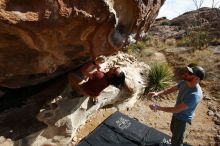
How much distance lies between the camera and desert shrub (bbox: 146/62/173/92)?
1051cm

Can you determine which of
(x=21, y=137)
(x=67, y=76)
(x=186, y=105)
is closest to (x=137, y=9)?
(x=186, y=105)

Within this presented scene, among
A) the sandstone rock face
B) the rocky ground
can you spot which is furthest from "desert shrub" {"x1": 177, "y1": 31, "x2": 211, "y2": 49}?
the sandstone rock face

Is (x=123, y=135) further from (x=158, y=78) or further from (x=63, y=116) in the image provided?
(x=158, y=78)

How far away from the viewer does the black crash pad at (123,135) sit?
6.70 meters

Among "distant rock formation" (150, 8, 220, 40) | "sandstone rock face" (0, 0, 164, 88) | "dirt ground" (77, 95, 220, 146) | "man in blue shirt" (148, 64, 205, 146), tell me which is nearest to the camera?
"sandstone rock face" (0, 0, 164, 88)

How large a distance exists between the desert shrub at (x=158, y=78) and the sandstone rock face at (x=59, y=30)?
18.5 feet

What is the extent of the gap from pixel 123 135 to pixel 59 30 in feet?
12.2

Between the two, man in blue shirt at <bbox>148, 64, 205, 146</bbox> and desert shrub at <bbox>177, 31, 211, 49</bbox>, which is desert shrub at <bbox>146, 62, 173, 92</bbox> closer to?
desert shrub at <bbox>177, 31, 211, 49</bbox>

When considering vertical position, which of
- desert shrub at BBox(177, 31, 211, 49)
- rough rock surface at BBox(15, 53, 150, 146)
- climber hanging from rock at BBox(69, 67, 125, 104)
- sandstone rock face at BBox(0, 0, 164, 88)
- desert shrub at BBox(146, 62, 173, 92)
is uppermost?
sandstone rock face at BBox(0, 0, 164, 88)

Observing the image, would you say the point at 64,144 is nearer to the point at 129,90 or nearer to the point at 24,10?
the point at 129,90

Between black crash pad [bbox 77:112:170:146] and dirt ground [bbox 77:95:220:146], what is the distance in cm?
76

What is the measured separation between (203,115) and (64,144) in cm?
430

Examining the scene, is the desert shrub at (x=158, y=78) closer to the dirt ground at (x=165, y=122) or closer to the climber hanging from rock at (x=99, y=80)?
the dirt ground at (x=165, y=122)

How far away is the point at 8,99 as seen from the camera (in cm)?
566
